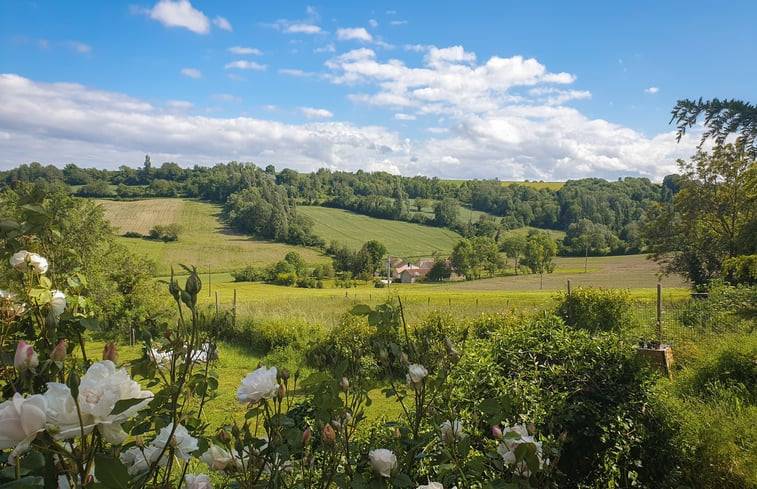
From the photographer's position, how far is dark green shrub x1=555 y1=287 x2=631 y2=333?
11.3 m

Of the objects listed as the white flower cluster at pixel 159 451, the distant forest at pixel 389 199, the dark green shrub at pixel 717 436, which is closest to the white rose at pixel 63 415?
the white flower cluster at pixel 159 451

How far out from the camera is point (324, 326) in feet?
44.8

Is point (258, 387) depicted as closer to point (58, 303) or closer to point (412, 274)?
point (58, 303)

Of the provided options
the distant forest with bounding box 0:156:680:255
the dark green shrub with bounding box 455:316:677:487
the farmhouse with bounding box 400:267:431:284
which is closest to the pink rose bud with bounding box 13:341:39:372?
the dark green shrub with bounding box 455:316:677:487

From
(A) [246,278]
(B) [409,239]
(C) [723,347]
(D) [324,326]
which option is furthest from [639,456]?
(B) [409,239]

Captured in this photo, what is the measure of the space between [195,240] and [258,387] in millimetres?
54742

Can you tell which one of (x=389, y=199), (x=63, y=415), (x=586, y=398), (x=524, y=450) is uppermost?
(x=389, y=199)

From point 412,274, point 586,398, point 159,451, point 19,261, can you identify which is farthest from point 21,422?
point 412,274

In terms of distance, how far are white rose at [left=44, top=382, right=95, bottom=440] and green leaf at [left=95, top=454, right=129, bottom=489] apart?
0.06 m

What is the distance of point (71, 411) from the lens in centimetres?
67

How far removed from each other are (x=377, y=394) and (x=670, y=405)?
6139mm

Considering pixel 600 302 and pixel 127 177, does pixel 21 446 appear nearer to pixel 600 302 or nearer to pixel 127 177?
pixel 600 302

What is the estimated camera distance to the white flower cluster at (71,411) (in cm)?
62

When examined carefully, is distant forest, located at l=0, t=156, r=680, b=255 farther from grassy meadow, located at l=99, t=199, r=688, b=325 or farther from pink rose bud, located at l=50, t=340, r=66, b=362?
pink rose bud, located at l=50, t=340, r=66, b=362
